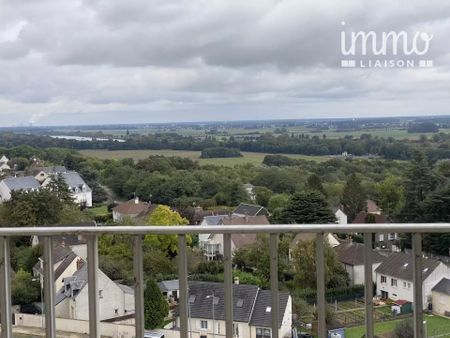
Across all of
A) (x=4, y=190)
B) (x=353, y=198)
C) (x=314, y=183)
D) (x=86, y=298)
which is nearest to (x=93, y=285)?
(x=86, y=298)

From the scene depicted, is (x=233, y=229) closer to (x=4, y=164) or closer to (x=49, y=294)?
(x=49, y=294)

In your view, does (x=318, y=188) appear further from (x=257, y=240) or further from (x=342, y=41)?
(x=257, y=240)

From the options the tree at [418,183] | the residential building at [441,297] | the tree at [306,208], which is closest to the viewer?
the residential building at [441,297]

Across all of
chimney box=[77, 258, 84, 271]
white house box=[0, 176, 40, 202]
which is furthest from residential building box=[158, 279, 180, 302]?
white house box=[0, 176, 40, 202]

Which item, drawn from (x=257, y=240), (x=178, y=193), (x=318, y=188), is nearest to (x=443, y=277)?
(x=257, y=240)

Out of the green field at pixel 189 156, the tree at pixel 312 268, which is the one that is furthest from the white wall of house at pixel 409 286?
the green field at pixel 189 156

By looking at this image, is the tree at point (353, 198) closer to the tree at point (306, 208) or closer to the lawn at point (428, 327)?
the tree at point (306, 208)

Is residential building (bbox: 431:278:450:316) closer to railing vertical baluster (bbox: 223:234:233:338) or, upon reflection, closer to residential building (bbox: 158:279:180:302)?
railing vertical baluster (bbox: 223:234:233:338)
